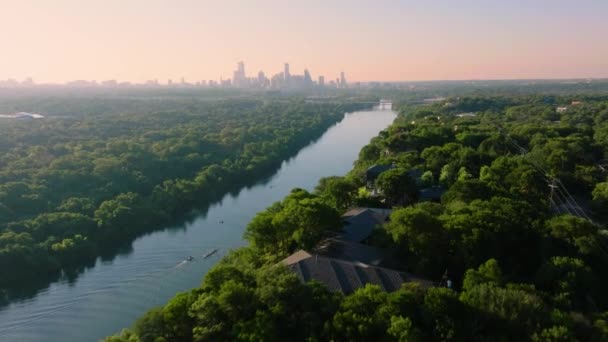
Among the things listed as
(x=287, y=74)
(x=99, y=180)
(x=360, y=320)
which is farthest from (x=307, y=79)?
(x=360, y=320)

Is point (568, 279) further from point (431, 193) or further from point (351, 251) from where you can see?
point (431, 193)

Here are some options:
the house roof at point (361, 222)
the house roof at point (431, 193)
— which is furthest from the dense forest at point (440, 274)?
the house roof at point (361, 222)

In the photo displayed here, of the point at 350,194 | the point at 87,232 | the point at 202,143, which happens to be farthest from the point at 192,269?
the point at 202,143

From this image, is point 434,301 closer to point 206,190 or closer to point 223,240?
point 223,240

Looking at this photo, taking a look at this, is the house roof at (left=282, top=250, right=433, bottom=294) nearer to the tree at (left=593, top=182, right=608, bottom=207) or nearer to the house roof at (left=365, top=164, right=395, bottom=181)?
the tree at (left=593, top=182, right=608, bottom=207)

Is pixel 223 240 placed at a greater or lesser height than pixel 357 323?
lesser
